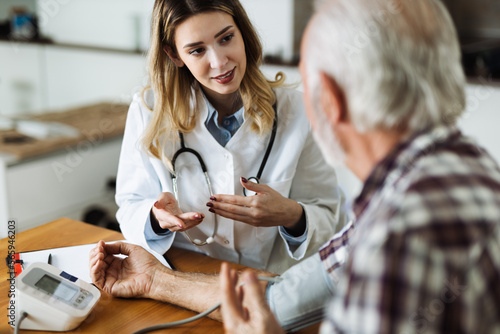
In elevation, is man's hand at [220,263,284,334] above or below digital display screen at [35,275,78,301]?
above

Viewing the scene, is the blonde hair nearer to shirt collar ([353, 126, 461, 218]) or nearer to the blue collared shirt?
the blue collared shirt

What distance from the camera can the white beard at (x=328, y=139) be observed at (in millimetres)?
857

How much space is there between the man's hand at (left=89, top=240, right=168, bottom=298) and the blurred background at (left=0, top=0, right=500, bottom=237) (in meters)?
0.67

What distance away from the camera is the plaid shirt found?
0.62 metres

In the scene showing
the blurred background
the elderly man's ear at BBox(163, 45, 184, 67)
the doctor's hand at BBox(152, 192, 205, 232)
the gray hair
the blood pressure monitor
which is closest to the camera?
the gray hair

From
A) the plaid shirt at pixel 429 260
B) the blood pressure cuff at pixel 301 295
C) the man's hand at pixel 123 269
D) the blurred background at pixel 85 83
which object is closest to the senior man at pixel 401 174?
the plaid shirt at pixel 429 260

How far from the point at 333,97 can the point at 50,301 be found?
0.70m

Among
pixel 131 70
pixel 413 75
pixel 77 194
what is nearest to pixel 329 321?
pixel 413 75

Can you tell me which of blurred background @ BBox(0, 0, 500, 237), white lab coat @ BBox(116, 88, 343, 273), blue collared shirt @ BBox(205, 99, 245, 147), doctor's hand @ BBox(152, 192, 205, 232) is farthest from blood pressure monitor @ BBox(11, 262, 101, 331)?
blurred background @ BBox(0, 0, 500, 237)

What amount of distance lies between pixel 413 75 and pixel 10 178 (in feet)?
7.47

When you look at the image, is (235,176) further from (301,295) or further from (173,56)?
(301,295)

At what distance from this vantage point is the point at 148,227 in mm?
1424

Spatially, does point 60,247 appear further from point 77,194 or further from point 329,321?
point 77,194

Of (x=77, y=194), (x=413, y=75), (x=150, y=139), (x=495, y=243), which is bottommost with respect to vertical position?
(x=77, y=194)
